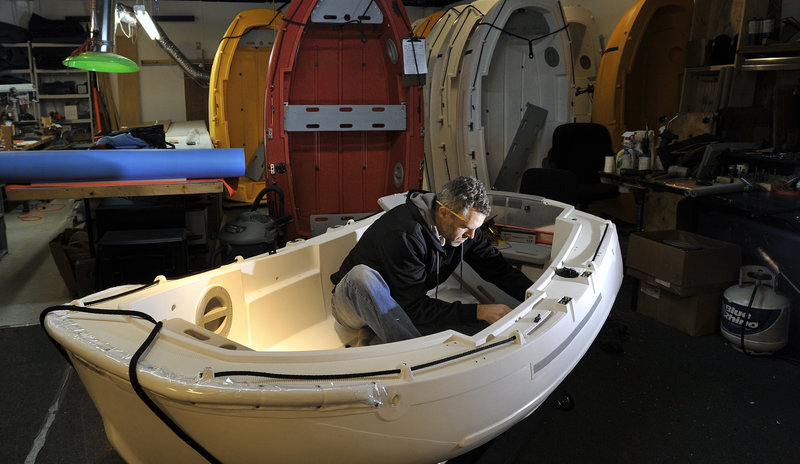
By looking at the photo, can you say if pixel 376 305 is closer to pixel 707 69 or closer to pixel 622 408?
pixel 622 408

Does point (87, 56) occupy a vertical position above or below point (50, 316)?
above

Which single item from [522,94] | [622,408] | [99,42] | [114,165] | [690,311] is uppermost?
[99,42]

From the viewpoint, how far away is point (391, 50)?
425 centimetres

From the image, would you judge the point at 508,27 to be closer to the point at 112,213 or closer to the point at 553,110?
the point at 553,110

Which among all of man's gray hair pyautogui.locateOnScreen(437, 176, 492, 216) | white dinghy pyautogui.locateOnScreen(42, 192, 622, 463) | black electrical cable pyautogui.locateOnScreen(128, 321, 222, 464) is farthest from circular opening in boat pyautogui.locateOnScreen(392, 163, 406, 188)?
black electrical cable pyautogui.locateOnScreen(128, 321, 222, 464)

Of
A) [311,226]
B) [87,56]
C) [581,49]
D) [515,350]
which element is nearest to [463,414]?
[515,350]

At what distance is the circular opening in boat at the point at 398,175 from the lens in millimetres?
4363

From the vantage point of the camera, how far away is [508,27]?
5.02 meters

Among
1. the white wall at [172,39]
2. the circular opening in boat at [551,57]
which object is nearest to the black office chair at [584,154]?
the circular opening in boat at [551,57]

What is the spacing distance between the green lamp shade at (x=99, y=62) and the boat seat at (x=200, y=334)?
253 cm

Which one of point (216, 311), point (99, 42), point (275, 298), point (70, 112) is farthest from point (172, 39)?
point (216, 311)

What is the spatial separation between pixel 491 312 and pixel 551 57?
12.1 ft

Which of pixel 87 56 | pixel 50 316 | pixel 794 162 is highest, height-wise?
pixel 87 56

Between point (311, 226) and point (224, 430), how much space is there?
9.52 ft
